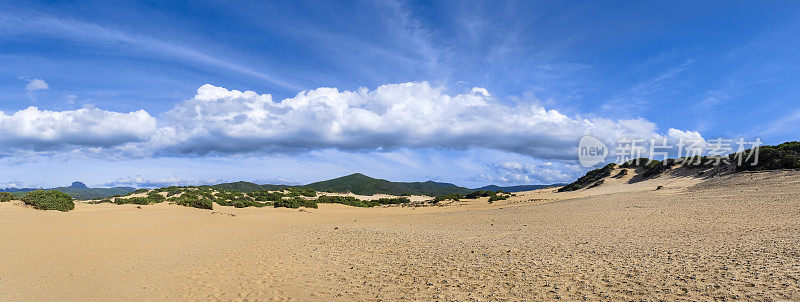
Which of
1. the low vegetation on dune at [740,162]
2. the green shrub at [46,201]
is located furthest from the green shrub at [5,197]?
the low vegetation on dune at [740,162]

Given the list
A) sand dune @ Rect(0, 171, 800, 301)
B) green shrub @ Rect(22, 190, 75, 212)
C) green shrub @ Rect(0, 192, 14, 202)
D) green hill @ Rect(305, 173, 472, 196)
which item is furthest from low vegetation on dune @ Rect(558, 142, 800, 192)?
green shrub @ Rect(0, 192, 14, 202)

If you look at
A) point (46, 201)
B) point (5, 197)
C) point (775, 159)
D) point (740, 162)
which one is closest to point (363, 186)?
point (5, 197)

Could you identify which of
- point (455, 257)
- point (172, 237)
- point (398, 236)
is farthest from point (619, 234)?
point (172, 237)

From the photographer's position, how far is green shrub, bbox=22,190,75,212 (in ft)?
72.8

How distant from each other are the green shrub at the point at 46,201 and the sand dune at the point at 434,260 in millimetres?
5147

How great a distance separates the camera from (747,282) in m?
6.11

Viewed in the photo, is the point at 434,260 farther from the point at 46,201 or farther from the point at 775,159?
the point at 775,159

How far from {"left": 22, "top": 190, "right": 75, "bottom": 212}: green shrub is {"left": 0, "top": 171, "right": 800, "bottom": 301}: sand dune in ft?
16.9

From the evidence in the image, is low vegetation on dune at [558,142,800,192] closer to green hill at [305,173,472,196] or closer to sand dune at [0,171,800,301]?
sand dune at [0,171,800,301]

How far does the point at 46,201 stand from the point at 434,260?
85.5 feet

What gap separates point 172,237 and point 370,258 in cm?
1066

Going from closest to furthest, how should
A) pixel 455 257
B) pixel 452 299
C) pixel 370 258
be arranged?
pixel 452 299
pixel 455 257
pixel 370 258

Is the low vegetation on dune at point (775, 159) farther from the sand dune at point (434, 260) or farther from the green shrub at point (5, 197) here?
the green shrub at point (5, 197)

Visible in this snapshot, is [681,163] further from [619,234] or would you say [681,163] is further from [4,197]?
[4,197]
